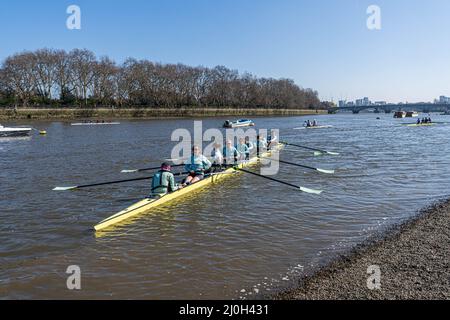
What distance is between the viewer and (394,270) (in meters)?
7.97

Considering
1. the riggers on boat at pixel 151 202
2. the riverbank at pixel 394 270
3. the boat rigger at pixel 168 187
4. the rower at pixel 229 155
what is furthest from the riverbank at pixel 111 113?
the riverbank at pixel 394 270

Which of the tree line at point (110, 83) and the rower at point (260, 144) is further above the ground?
the tree line at point (110, 83)

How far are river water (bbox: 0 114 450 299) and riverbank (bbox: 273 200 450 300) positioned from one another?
1.71 ft

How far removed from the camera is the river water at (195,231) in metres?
8.02

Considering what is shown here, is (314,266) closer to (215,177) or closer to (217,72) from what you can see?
(215,177)

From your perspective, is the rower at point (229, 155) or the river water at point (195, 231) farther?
the rower at point (229, 155)

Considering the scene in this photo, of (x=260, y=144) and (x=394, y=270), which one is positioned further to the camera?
(x=260, y=144)

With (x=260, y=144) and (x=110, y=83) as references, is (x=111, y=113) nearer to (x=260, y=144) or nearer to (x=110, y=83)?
(x=110, y=83)

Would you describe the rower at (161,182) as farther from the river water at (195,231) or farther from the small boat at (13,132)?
the small boat at (13,132)

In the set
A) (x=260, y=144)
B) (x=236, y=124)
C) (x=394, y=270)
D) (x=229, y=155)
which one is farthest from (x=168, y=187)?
(x=236, y=124)

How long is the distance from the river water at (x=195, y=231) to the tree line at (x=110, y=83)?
7885 cm

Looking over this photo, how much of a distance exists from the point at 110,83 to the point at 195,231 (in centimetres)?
9894

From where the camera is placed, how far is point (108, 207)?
44.6ft
